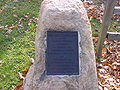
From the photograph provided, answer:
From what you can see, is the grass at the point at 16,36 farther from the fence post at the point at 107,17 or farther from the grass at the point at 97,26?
the fence post at the point at 107,17

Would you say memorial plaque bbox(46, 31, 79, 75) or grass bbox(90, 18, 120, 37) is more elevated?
grass bbox(90, 18, 120, 37)

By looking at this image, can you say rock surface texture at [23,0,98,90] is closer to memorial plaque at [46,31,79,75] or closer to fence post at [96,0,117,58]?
memorial plaque at [46,31,79,75]

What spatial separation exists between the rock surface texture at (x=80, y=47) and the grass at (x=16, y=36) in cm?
100

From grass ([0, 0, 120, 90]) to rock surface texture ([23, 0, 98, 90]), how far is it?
100cm

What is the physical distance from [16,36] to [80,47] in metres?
2.38

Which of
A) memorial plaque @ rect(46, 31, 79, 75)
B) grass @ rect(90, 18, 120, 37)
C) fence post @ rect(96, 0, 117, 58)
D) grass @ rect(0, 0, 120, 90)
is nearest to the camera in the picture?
memorial plaque @ rect(46, 31, 79, 75)

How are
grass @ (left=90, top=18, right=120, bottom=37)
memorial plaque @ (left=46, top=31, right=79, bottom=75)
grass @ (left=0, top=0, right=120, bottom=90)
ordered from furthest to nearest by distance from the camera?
A: 1. grass @ (left=90, top=18, right=120, bottom=37)
2. grass @ (left=0, top=0, right=120, bottom=90)
3. memorial plaque @ (left=46, top=31, right=79, bottom=75)

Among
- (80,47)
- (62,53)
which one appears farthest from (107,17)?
(62,53)

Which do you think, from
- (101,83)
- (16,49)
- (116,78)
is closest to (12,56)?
(16,49)

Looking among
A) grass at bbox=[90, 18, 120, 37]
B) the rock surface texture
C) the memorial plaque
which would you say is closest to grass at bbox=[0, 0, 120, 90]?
grass at bbox=[90, 18, 120, 37]

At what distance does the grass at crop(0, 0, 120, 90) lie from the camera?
355 centimetres

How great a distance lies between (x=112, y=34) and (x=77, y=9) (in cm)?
127

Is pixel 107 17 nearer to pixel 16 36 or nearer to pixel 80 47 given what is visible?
pixel 80 47

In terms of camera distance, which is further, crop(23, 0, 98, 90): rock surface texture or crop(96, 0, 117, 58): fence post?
crop(96, 0, 117, 58): fence post
